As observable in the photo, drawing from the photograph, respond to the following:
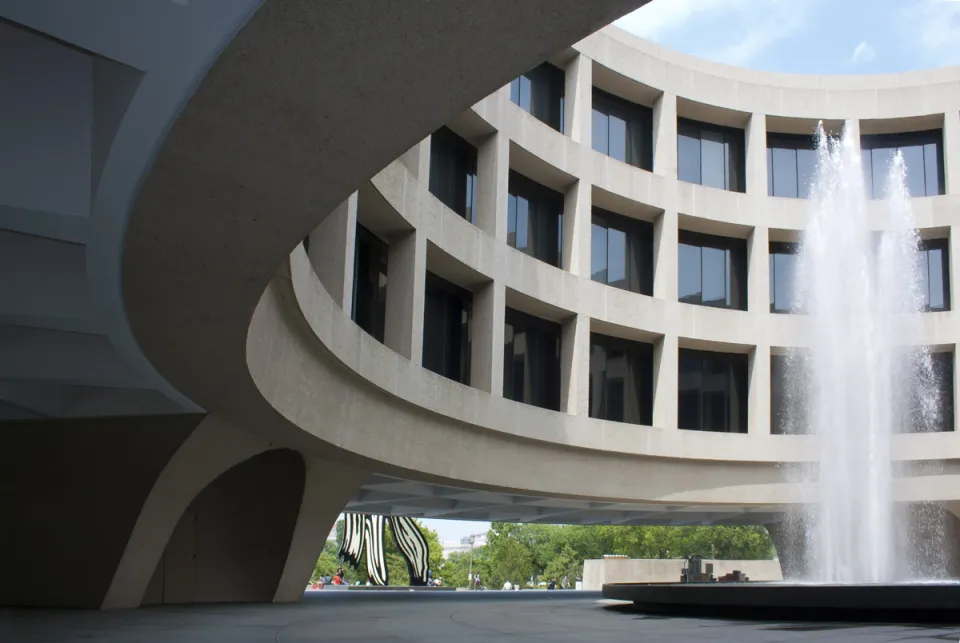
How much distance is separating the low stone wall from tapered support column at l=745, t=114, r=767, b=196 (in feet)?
68.7

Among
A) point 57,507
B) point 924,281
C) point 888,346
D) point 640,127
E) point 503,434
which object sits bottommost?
point 57,507

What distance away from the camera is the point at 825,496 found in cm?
2614

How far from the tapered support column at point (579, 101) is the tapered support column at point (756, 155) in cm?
609

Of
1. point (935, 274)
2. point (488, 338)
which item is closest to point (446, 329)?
point (488, 338)

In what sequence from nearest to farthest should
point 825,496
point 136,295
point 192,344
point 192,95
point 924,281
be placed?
point 192,95
point 136,295
point 192,344
point 825,496
point 924,281

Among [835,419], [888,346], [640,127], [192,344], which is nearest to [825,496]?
[835,419]

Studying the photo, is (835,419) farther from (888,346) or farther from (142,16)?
(142,16)

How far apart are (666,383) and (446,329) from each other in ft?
23.9

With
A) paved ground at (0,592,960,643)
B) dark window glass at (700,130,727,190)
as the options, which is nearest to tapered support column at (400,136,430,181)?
paved ground at (0,592,960,643)

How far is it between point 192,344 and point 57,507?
7410mm

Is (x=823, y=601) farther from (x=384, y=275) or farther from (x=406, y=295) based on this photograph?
(x=384, y=275)

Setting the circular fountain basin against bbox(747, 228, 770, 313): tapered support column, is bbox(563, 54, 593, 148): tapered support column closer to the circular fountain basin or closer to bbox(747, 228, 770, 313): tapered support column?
bbox(747, 228, 770, 313): tapered support column

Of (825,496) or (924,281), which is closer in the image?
(825,496)

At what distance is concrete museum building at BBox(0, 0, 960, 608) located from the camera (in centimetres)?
518
